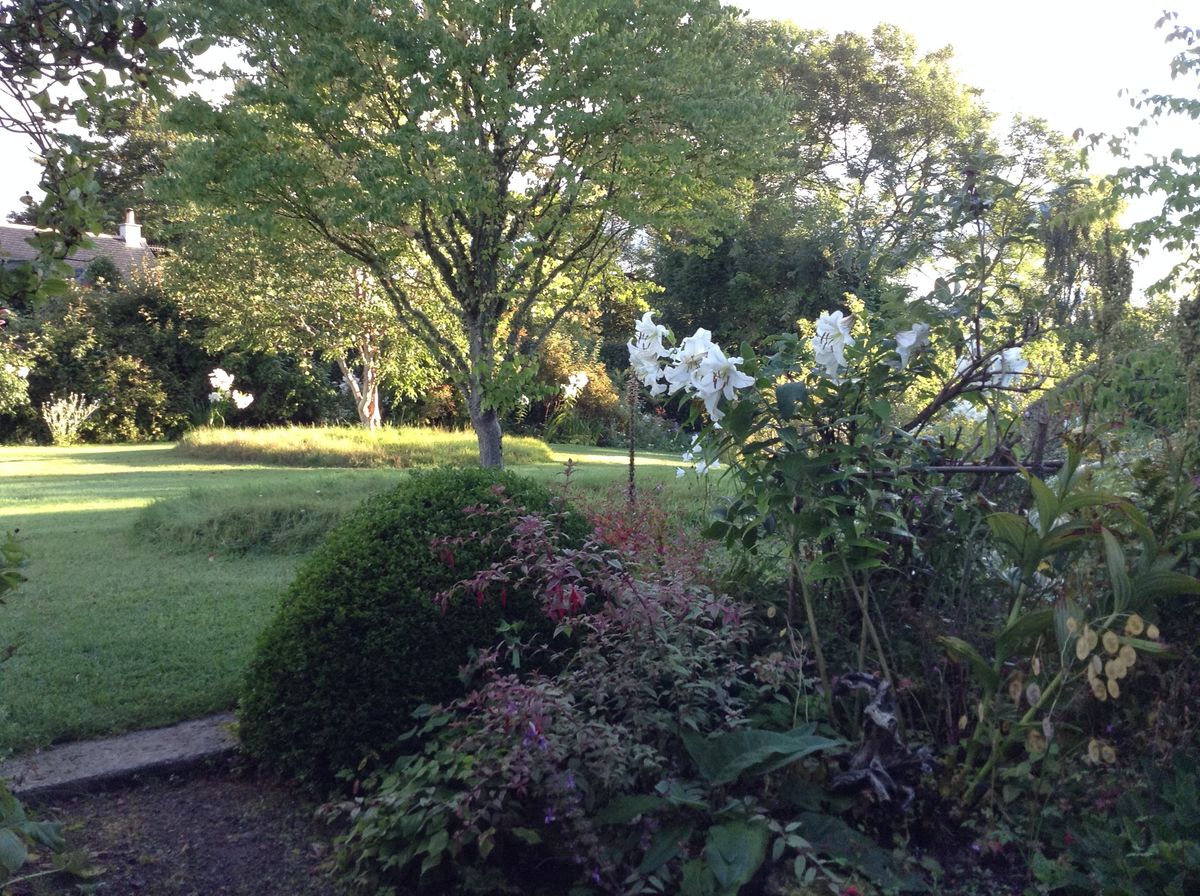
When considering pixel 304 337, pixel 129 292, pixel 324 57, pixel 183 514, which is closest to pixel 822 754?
pixel 324 57

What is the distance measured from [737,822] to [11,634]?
455 cm

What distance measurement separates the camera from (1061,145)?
26.9m

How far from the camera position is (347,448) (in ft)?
50.4

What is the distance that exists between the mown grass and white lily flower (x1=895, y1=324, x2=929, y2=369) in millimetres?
10986

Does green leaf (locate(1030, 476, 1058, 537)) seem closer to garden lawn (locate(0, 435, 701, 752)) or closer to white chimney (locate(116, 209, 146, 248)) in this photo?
garden lawn (locate(0, 435, 701, 752))

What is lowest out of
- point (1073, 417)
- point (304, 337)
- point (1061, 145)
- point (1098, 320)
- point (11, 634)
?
point (11, 634)

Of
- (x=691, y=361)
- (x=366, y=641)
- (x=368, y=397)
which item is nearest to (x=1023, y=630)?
(x=691, y=361)

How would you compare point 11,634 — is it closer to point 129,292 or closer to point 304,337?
point 304,337

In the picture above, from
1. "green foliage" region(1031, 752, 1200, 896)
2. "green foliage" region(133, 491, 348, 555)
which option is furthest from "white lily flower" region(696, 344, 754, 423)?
"green foliage" region(133, 491, 348, 555)

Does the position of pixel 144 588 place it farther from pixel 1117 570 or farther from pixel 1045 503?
pixel 1117 570

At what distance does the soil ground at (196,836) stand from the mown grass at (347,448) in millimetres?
10086

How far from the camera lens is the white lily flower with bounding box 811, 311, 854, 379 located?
303 cm

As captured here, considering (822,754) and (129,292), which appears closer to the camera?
(822,754)

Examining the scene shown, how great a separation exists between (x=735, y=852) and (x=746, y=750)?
12.7 inches
